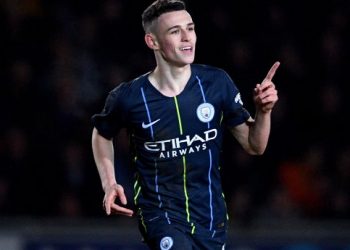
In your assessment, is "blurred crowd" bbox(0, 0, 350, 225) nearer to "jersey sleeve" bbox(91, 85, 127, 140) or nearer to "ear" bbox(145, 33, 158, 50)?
"jersey sleeve" bbox(91, 85, 127, 140)

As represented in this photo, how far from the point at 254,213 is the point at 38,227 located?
192 cm

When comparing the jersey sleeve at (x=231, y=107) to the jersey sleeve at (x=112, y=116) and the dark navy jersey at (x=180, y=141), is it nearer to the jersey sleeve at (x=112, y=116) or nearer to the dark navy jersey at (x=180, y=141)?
the dark navy jersey at (x=180, y=141)

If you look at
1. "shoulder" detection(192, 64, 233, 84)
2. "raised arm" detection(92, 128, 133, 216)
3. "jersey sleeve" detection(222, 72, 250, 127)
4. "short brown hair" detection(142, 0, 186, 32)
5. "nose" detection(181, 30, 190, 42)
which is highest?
"short brown hair" detection(142, 0, 186, 32)

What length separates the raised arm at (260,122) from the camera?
6.20m

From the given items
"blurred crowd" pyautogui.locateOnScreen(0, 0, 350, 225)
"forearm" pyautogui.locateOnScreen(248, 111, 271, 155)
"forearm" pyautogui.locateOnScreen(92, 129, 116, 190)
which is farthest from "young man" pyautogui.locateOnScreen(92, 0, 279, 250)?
"blurred crowd" pyautogui.locateOnScreen(0, 0, 350, 225)

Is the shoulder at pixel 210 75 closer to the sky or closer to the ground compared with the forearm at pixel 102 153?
closer to the sky

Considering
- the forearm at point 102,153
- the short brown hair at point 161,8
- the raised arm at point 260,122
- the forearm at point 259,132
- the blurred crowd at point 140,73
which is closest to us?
the raised arm at point 260,122

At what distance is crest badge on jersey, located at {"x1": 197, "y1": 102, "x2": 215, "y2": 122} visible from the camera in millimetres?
6484

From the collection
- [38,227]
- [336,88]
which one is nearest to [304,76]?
[336,88]

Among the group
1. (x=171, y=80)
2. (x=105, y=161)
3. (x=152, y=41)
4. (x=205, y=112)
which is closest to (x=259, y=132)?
(x=205, y=112)

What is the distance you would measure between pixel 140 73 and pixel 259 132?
5035 mm

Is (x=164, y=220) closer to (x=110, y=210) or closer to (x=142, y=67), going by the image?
(x=110, y=210)

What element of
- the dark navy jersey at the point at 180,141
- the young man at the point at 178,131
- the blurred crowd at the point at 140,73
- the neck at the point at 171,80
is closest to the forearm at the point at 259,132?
the young man at the point at 178,131

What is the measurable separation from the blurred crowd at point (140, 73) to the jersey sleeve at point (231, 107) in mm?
3611
